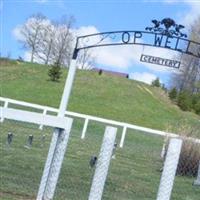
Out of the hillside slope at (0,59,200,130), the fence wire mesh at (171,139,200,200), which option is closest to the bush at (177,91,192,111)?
the hillside slope at (0,59,200,130)

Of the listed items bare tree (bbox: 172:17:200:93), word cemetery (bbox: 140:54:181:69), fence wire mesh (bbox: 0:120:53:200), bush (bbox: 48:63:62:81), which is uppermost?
bare tree (bbox: 172:17:200:93)

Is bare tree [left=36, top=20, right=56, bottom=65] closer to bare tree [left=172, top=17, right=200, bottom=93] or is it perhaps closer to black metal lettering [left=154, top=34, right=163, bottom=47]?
bare tree [left=172, top=17, right=200, bottom=93]

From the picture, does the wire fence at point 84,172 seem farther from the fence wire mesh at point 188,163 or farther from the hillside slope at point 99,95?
the hillside slope at point 99,95

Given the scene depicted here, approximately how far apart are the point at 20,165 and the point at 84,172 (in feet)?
4.69

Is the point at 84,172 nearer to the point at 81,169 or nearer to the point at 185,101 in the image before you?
the point at 81,169

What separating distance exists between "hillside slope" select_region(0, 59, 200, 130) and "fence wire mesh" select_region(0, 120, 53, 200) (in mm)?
31179

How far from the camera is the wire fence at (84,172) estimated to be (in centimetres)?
934

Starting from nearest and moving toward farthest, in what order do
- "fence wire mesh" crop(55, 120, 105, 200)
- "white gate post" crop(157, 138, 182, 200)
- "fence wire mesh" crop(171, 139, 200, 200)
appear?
"white gate post" crop(157, 138, 182, 200), "fence wire mesh" crop(55, 120, 105, 200), "fence wire mesh" crop(171, 139, 200, 200)

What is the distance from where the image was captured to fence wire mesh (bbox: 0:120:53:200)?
8.55 metres

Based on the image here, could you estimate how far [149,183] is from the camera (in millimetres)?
12094

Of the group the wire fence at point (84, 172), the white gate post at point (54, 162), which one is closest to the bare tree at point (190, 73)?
the wire fence at point (84, 172)

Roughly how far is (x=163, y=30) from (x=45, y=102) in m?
36.1

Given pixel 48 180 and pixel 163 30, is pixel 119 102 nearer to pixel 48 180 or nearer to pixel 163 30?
pixel 163 30

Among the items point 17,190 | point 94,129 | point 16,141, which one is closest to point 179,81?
point 94,129
